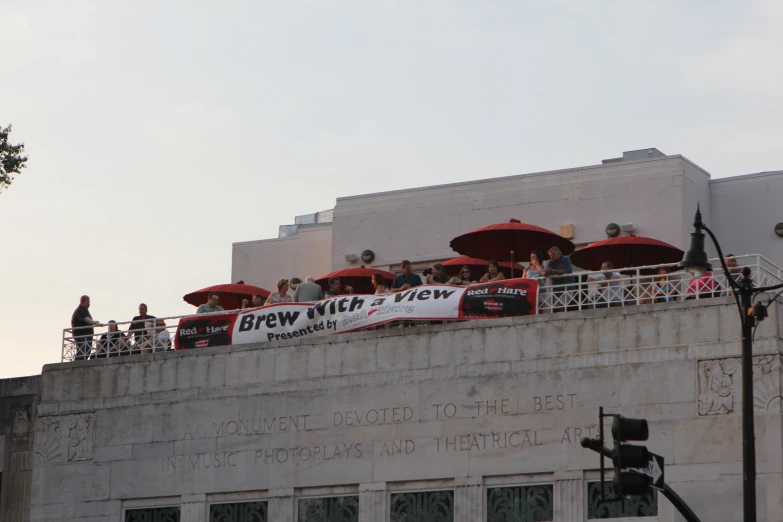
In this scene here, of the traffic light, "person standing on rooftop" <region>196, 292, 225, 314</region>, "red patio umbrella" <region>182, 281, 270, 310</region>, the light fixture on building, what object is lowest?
→ the traffic light

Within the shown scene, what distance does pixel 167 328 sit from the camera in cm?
3072

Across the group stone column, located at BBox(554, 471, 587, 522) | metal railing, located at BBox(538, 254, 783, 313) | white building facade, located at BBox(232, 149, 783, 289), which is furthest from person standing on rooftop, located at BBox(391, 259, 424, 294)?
white building facade, located at BBox(232, 149, 783, 289)

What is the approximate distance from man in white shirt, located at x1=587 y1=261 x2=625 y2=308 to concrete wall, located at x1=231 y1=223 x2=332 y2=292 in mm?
13405

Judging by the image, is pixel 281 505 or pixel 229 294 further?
pixel 229 294

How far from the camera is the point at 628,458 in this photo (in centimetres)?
1670

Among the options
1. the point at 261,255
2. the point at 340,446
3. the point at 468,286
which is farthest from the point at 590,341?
the point at 261,255

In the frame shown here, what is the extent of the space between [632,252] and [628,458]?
14.5 meters

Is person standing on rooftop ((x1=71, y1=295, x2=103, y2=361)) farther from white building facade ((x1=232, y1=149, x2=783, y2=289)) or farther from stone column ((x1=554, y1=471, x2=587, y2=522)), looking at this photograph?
stone column ((x1=554, y1=471, x2=587, y2=522))

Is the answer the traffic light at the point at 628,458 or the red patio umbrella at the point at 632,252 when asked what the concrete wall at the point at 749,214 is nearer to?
the red patio umbrella at the point at 632,252

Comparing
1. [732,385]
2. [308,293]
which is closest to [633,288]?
[732,385]

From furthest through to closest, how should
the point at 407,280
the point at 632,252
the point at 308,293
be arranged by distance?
the point at 632,252 < the point at 308,293 < the point at 407,280

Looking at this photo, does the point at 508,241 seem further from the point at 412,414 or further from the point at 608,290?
the point at 412,414

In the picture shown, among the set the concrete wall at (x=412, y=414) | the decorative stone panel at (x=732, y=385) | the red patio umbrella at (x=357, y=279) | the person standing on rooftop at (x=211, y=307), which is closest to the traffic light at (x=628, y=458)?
the concrete wall at (x=412, y=414)

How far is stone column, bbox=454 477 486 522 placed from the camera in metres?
26.4
